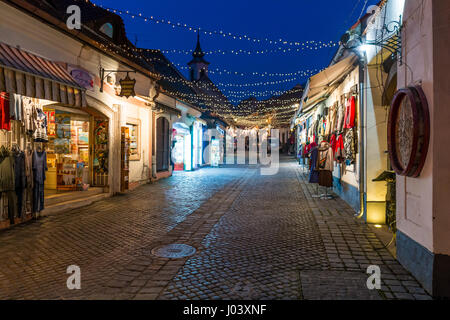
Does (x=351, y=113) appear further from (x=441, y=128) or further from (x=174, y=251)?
(x=174, y=251)

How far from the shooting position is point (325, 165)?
1008 centimetres

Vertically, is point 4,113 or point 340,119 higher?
point 340,119

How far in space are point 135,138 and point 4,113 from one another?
23.8 ft

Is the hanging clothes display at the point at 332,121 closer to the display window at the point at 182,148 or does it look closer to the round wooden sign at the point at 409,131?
the round wooden sign at the point at 409,131

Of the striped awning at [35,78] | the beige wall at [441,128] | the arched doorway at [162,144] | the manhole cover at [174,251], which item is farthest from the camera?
the arched doorway at [162,144]

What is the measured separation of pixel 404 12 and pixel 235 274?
434cm

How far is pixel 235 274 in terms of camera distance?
14.4 feet

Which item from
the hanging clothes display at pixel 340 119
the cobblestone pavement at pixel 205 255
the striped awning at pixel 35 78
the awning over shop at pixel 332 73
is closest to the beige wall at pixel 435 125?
the cobblestone pavement at pixel 205 255

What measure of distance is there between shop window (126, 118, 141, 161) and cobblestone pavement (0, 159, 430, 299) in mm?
4701

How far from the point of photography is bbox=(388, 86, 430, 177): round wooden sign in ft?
12.8

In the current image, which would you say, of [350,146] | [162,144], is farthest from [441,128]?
[162,144]

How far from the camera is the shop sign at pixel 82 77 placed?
29.9 feet

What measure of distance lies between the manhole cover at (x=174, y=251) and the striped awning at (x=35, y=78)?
4.04 meters
